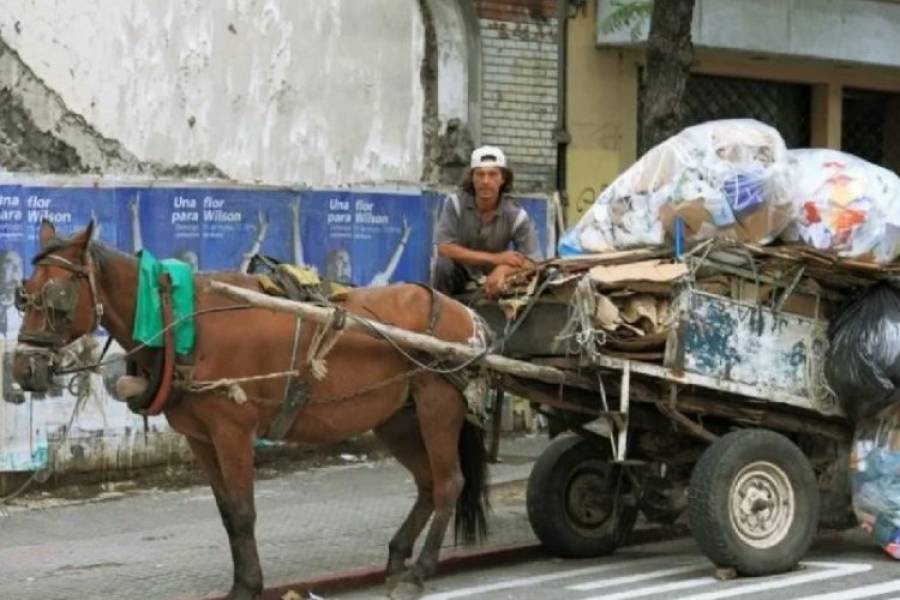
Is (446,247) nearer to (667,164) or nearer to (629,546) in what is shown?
(667,164)

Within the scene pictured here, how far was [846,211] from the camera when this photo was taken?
8391 millimetres

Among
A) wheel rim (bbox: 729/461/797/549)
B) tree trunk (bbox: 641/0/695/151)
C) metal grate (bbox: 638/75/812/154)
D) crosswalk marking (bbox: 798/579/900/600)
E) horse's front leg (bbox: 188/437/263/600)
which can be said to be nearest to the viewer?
horse's front leg (bbox: 188/437/263/600)

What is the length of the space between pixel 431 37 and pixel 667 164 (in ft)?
A: 16.8

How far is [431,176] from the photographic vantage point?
13.2 meters

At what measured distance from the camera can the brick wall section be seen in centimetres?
1338

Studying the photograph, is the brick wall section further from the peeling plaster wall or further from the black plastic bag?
the black plastic bag

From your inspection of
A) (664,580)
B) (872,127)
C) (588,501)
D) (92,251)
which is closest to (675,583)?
(664,580)

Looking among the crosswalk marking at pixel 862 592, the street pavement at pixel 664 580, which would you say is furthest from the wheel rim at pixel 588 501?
the crosswalk marking at pixel 862 592

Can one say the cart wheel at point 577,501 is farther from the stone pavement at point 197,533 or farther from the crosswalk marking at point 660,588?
the crosswalk marking at point 660,588

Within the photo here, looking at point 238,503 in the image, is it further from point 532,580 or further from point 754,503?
point 754,503

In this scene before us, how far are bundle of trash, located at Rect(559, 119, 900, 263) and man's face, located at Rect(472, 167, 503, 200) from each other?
2.03 feet

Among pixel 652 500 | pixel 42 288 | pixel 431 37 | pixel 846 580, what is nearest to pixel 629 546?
pixel 652 500

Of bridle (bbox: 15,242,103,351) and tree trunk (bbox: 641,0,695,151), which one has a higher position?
tree trunk (bbox: 641,0,695,151)

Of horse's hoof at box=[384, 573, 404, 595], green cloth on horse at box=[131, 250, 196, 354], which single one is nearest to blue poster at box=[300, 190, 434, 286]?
horse's hoof at box=[384, 573, 404, 595]
